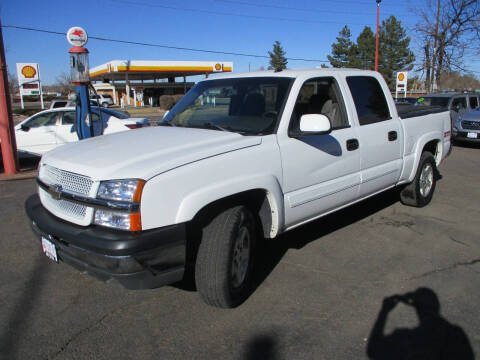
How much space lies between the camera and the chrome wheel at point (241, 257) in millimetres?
3275

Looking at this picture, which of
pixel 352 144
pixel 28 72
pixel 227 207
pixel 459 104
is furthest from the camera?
pixel 28 72

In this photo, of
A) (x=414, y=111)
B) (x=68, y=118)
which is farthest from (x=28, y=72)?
(x=414, y=111)

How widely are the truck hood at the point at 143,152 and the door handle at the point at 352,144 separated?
1248mm

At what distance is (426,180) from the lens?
20.0ft

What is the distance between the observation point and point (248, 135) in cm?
350

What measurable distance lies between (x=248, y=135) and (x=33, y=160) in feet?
30.8

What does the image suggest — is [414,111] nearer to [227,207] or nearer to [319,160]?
[319,160]

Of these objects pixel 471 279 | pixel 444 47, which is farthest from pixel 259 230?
pixel 444 47


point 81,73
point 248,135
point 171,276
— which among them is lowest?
point 171,276

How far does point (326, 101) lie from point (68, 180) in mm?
2736

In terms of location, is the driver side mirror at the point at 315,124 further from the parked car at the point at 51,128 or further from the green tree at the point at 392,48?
the green tree at the point at 392,48

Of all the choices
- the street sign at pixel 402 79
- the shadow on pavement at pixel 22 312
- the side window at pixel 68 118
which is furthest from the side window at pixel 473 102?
the shadow on pavement at pixel 22 312

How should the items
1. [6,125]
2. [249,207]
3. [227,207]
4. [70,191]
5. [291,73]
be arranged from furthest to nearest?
[6,125] → [291,73] → [249,207] → [227,207] → [70,191]

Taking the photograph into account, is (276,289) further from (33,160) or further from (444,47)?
(444,47)
